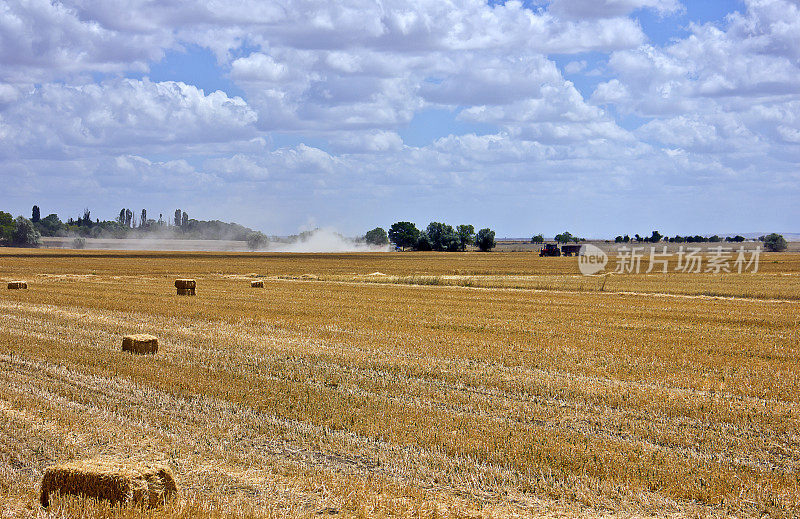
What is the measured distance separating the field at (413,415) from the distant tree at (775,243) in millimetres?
171419

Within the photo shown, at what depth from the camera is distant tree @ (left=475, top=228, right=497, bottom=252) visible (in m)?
152

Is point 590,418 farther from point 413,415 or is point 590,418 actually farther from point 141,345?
point 141,345

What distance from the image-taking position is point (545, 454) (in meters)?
8.45

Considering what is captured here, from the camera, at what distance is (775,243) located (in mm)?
174375

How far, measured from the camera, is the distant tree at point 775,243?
172625 millimetres

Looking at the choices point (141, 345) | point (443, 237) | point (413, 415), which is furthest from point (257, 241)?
point (413, 415)

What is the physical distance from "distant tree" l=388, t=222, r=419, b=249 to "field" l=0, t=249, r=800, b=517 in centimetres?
15336

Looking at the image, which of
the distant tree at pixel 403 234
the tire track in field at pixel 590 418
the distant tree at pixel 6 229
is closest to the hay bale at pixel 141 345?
→ the tire track in field at pixel 590 418

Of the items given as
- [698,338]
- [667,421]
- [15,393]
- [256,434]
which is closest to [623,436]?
[667,421]

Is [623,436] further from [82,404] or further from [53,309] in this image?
[53,309]

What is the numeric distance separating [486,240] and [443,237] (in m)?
9.02

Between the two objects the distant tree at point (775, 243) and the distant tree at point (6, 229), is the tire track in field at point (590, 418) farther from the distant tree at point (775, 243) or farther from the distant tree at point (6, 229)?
the distant tree at point (775, 243)

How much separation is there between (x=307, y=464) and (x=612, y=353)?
9.46 m

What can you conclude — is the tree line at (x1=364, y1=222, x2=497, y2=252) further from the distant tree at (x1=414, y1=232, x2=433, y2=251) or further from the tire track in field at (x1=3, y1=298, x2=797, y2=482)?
the tire track in field at (x1=3, y1=298, x2=797, y2=482)
